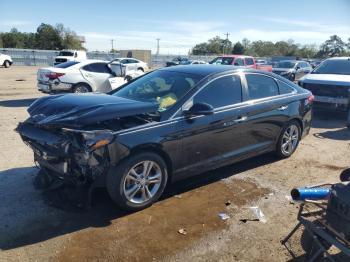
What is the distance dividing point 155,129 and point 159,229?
46.1 inches

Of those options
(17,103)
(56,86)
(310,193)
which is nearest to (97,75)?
(56,86)

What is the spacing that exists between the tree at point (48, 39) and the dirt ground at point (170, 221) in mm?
65654

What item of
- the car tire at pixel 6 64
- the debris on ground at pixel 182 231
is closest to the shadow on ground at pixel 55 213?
the debris on ground at pixel 182 231

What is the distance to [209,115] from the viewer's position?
16.2ft

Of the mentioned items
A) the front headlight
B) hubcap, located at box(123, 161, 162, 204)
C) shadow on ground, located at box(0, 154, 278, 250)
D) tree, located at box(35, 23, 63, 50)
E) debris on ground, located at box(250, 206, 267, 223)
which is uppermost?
tree, located at box(35, 23, 63, 50)

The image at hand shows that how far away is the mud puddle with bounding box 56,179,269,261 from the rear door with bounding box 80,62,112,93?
8520mm

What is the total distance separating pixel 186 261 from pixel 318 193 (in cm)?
139

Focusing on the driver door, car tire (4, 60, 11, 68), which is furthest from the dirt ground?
car tire (4, 60, 11, 68)

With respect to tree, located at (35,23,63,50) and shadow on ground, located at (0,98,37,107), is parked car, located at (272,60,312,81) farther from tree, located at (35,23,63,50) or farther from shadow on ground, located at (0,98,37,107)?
tree, located at (35,23,63,50)

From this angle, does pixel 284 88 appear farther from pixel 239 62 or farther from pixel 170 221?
pixel 239 62

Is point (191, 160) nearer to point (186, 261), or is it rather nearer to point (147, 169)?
point (147, 169)

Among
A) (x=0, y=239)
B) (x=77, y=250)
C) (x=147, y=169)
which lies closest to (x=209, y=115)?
(x=147, y=169)

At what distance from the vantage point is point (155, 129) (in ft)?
14.4

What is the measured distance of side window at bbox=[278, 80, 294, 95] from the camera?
637 centimetres
